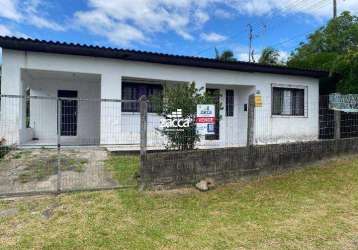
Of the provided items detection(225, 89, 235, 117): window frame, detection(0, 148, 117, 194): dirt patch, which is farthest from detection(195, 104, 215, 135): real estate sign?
detection(225, 89, 235, 117): window frame

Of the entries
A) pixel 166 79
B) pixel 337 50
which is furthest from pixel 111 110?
pixel 337 50

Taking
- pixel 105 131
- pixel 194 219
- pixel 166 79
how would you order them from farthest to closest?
pixel 166 79 → pixel 105 131 → pixel 194 219

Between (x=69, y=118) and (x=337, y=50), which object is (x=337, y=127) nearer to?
(x=69, y=118)

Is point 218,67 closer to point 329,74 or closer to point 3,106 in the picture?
point 329,74

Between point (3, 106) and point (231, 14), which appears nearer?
point (3, 106)

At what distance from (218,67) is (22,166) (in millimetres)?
7593

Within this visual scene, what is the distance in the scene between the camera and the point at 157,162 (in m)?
6.88

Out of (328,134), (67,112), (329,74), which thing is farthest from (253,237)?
(329,74)

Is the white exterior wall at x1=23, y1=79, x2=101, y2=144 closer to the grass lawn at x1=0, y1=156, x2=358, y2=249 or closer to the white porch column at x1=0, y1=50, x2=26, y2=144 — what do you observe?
the white porch column at x1=0, y1=50, x2=26, y2=144

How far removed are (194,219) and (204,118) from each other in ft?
9.75

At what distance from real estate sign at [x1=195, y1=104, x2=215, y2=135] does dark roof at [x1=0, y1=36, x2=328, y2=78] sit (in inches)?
175

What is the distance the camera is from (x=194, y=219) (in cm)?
550

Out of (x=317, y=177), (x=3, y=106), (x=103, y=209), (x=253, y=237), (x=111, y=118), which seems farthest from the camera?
(x=111, y=118)

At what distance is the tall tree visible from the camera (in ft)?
50.0
